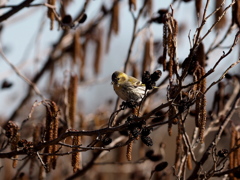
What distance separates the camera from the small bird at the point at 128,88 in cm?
322

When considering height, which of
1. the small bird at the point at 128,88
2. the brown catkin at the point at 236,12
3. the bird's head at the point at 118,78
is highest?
the brown catkin at the point at 236,12

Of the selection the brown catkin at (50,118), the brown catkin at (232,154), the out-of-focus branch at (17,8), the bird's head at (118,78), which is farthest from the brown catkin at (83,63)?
the brown catkin at (50,118)

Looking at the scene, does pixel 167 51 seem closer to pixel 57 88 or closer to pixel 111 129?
pixel 111 129

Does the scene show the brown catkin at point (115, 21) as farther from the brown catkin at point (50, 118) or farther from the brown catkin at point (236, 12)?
the brown catkin at point (50, 118)

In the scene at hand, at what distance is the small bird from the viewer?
3223 millimetres

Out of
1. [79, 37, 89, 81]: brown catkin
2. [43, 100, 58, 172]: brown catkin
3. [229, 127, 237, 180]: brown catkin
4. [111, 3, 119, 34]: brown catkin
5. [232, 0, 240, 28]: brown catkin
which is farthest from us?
[79, 37, 89, 81]: brown catkin

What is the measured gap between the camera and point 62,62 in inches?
240

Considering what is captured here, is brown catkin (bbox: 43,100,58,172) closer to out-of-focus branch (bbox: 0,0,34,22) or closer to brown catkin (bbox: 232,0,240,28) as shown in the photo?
out-of-focus branch (bbox: 0,0,34,22)

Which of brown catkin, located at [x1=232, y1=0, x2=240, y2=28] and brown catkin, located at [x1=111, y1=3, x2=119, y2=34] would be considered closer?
brown catkin, located at [x1=232, y1=0, x2=240, y2=28]

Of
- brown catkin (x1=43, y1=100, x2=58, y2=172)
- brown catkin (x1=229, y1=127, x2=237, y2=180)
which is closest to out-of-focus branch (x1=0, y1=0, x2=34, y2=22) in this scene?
brown catkin (x1=43, y1=100, x2=58, y2=172)

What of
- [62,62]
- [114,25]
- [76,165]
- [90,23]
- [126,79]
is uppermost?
[90,23]

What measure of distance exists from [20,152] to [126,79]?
1.27 metres

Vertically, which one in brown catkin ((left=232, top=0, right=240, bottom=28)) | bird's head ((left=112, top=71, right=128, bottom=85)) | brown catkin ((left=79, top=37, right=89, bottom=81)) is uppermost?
brown catkin ((left=79, top=37, right=89, bottom=81))

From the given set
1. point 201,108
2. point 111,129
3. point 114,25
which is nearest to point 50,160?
point 111,129
